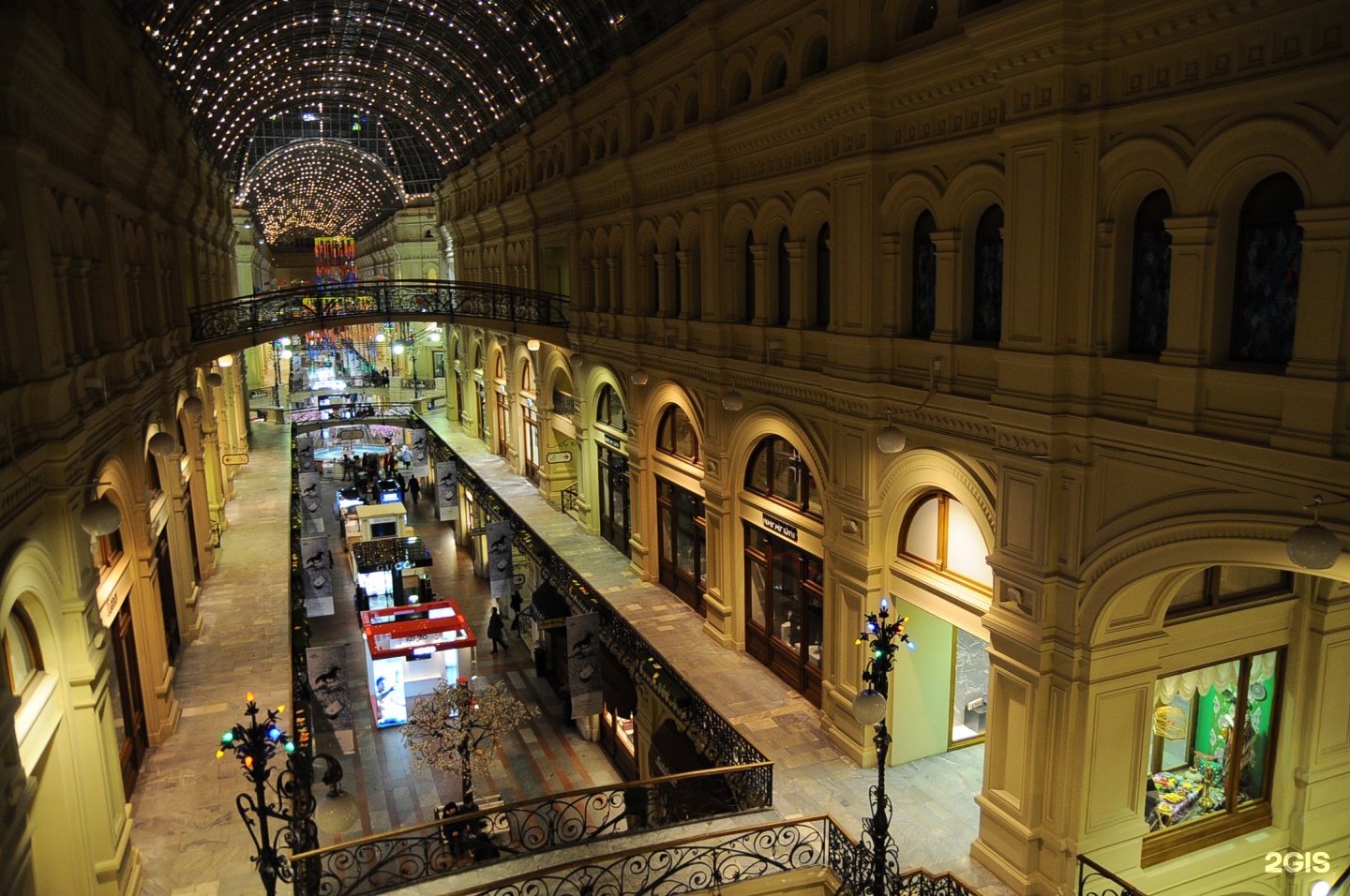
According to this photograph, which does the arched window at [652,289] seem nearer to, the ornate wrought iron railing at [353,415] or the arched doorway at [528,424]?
the arched doorway at [528,424]

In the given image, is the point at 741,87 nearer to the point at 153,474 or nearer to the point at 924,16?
the point at 924,16

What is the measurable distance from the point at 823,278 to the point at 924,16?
361 cm

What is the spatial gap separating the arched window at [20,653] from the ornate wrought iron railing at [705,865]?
14.4ft

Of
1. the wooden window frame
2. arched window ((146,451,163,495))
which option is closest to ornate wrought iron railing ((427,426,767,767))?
the wooden window frame

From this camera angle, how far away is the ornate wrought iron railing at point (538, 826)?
9703 mm

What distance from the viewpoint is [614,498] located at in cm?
2181

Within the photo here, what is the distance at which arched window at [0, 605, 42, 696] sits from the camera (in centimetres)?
788

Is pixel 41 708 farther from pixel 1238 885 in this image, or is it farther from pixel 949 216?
pixel 1238 885

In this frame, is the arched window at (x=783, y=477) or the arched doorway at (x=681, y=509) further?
the arched doorway at (x=681, y=509)

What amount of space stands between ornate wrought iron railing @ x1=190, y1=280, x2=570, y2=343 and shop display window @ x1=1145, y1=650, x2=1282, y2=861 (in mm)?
17350

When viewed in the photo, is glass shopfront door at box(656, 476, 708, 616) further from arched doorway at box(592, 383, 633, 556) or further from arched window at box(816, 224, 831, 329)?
arched window at box(816, 224, 831, 329)

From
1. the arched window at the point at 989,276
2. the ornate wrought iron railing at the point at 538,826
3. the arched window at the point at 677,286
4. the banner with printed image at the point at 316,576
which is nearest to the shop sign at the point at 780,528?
the ornate wrought iron railing at the point at 538,826

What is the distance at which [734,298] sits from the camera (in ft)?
50.0

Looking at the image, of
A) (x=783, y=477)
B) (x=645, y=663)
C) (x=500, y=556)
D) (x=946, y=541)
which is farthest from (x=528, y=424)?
(x=946, y=541)
